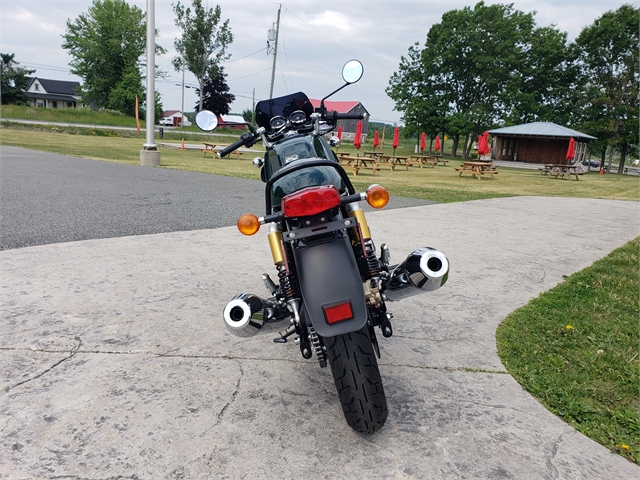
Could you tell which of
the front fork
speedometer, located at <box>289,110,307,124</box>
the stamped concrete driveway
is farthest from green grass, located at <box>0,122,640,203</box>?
the front fork

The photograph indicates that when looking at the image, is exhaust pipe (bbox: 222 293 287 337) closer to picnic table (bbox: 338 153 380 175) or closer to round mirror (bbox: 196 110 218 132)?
round mirror (bbox: 196 110 218 132)

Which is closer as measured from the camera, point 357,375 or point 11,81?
point 357,375

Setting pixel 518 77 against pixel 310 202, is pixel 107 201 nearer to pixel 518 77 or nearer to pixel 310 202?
pixel 310 202

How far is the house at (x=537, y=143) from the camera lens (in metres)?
38.6

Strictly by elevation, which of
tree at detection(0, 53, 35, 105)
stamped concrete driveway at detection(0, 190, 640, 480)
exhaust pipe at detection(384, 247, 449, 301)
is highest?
tree at detection(0, 53, 35, 105)

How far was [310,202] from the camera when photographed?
2191 millimetres

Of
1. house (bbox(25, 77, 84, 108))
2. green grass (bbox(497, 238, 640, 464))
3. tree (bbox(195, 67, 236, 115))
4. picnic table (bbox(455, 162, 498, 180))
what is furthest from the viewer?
house (bbox(25, 77, 84, 108))

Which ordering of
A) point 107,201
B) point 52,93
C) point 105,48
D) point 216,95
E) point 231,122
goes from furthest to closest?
1. point 52,93
2. point 216,95
3. point 105,48
4. point 107,201
5. point 231,122

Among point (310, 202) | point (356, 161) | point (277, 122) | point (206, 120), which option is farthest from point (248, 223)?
point (356, 161)

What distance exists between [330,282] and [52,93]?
9761 centimetres

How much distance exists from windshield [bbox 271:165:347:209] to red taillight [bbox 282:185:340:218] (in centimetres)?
29

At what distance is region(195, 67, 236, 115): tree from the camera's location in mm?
63125

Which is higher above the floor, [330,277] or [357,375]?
[330,277]

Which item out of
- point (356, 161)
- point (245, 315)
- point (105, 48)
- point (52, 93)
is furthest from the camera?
point (52, 93)
